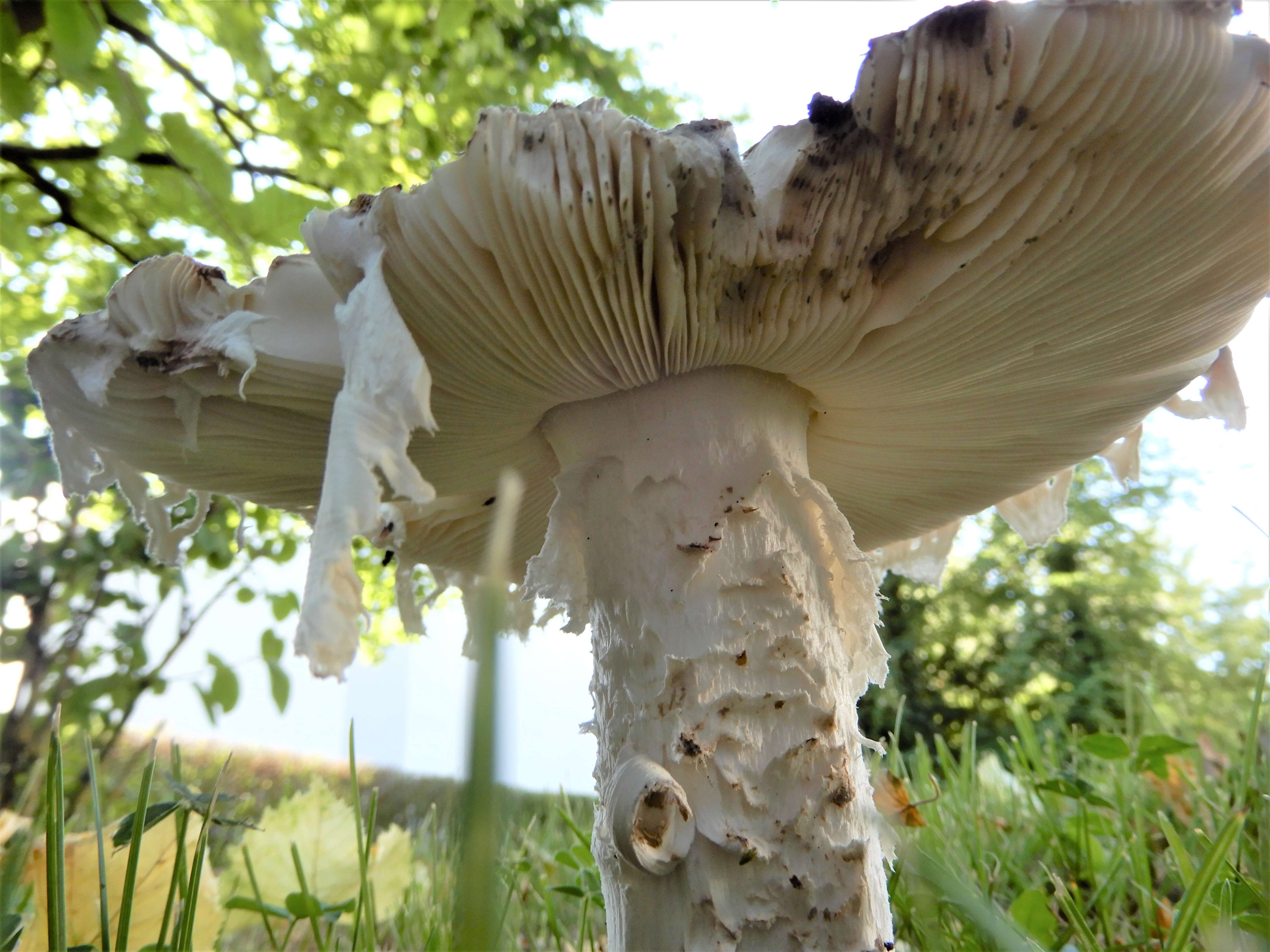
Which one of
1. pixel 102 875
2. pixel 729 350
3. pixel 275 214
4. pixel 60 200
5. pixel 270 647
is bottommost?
pixel 102 875

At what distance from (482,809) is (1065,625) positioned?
14.8 meters

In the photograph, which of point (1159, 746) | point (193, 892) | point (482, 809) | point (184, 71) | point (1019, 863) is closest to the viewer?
point (482, 809)

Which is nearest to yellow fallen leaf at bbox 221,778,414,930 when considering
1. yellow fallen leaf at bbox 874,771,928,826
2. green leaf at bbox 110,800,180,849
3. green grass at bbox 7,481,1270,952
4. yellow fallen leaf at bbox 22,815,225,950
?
green grass at bbox 7,481,1270,952

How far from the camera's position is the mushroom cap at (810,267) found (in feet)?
2.40

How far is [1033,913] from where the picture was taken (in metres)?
1.11

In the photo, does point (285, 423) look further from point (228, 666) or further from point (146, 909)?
point (228, 666)

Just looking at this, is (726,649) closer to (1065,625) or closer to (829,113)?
(829,113)

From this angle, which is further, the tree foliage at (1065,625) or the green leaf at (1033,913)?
the tree foliage at (1065,625)

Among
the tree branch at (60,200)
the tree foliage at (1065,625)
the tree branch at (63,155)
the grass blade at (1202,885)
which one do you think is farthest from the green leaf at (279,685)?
the tree foliage at (1065,625)

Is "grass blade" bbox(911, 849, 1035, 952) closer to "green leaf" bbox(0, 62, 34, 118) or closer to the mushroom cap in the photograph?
the mushroom cap

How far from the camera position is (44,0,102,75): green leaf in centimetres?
Result: 133

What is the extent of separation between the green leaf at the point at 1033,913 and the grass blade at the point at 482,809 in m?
1.16

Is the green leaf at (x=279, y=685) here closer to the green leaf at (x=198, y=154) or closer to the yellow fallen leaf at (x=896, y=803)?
the green leaf at (x=198, y=154)

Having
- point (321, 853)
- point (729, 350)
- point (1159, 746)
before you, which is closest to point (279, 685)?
point (321, 853)
